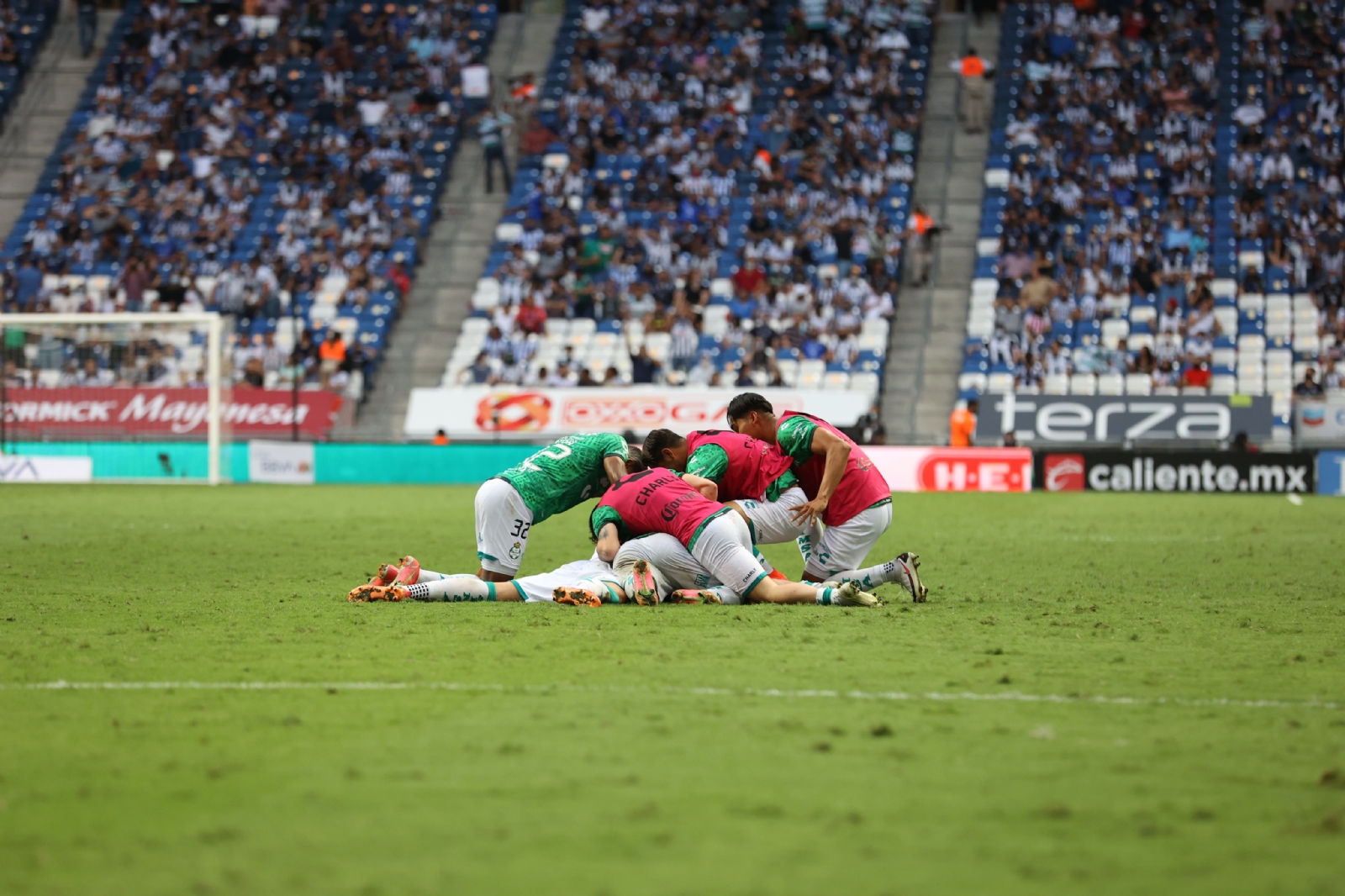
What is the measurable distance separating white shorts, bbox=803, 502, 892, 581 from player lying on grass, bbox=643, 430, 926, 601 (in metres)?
0.04

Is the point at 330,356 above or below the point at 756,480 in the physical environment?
above

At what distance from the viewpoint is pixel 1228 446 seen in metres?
28.6

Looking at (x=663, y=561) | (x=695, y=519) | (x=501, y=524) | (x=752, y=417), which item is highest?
(x=752, y=417)

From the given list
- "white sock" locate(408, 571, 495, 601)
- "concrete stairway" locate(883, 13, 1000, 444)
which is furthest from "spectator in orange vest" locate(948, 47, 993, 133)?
"white sock" locate(408, 571, 495, 601)

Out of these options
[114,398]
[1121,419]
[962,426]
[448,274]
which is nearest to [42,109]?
[448,274]

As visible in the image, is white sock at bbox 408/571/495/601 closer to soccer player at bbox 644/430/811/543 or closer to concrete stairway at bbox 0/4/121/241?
soccer player at bbox 644/430/811/543

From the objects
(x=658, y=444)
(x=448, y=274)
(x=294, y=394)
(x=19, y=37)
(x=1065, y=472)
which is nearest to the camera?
(x=658, y=444)

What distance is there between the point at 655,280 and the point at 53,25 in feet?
77.8

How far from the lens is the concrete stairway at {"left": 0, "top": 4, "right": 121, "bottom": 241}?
40.8m

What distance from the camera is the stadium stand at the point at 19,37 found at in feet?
143

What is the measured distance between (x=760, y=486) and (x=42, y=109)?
39380mm

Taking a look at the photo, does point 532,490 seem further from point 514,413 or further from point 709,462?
point 514,413

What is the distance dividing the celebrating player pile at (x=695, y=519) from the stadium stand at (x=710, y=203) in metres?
21.4

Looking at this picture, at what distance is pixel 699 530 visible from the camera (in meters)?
9.17
